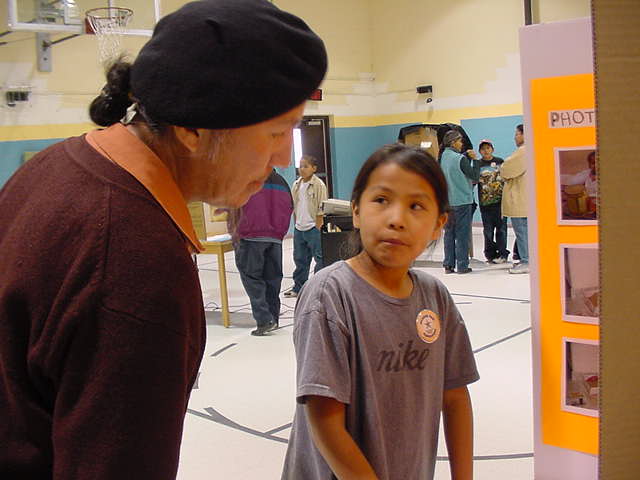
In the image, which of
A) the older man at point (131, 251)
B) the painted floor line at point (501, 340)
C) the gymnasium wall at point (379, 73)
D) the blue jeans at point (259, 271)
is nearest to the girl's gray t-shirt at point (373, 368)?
the older man at point (131, 251)

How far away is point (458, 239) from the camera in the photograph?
8.66 m

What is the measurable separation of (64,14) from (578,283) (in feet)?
28.2

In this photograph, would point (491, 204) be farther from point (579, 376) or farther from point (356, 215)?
point (356, 215)

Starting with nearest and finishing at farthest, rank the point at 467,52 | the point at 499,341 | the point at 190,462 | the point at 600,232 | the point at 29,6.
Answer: the point at 600,232 → the point at 190,462 → the point at 499,341 → the point at 29,6 → the point at 467,52

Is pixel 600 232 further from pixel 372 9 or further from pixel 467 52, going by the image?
pixel 372 9

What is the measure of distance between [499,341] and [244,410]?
2.18 m

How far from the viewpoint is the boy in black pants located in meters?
9.14

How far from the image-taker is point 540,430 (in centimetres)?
295

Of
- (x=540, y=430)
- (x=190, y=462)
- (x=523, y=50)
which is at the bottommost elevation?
(x=190, y=462)

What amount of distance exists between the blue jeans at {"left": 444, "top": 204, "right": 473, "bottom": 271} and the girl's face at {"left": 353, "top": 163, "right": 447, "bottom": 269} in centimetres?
701

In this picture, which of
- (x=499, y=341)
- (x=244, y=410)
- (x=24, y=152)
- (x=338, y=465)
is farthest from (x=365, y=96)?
(x=338, y=465)

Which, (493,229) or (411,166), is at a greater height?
(411,166)

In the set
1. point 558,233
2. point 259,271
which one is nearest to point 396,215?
point 558,233

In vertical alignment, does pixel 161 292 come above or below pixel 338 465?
above
